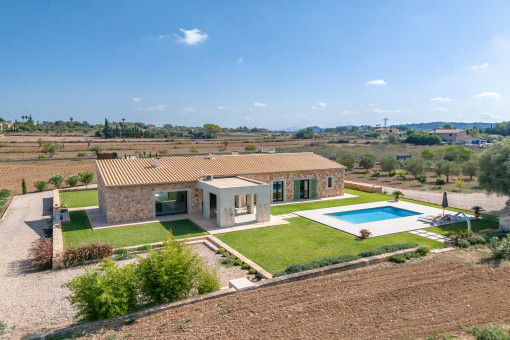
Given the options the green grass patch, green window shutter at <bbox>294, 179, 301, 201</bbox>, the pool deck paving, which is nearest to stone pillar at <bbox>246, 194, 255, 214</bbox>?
the green grass patch

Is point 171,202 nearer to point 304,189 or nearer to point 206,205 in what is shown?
point 206,205

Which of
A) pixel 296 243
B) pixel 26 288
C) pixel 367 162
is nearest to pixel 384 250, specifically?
pixel 296 243

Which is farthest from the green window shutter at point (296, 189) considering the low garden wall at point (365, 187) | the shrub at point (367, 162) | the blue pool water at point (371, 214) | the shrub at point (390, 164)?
the shrub at point (367, 162)

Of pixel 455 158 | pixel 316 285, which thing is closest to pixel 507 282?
pixel 316 285

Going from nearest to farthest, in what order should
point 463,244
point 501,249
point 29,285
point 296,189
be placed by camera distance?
point 29,285
point 501,249
point 463,244
point 296,189

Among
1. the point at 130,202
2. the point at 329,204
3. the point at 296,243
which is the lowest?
the point at 296,243

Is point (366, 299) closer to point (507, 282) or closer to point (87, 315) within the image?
point (507, 282)
